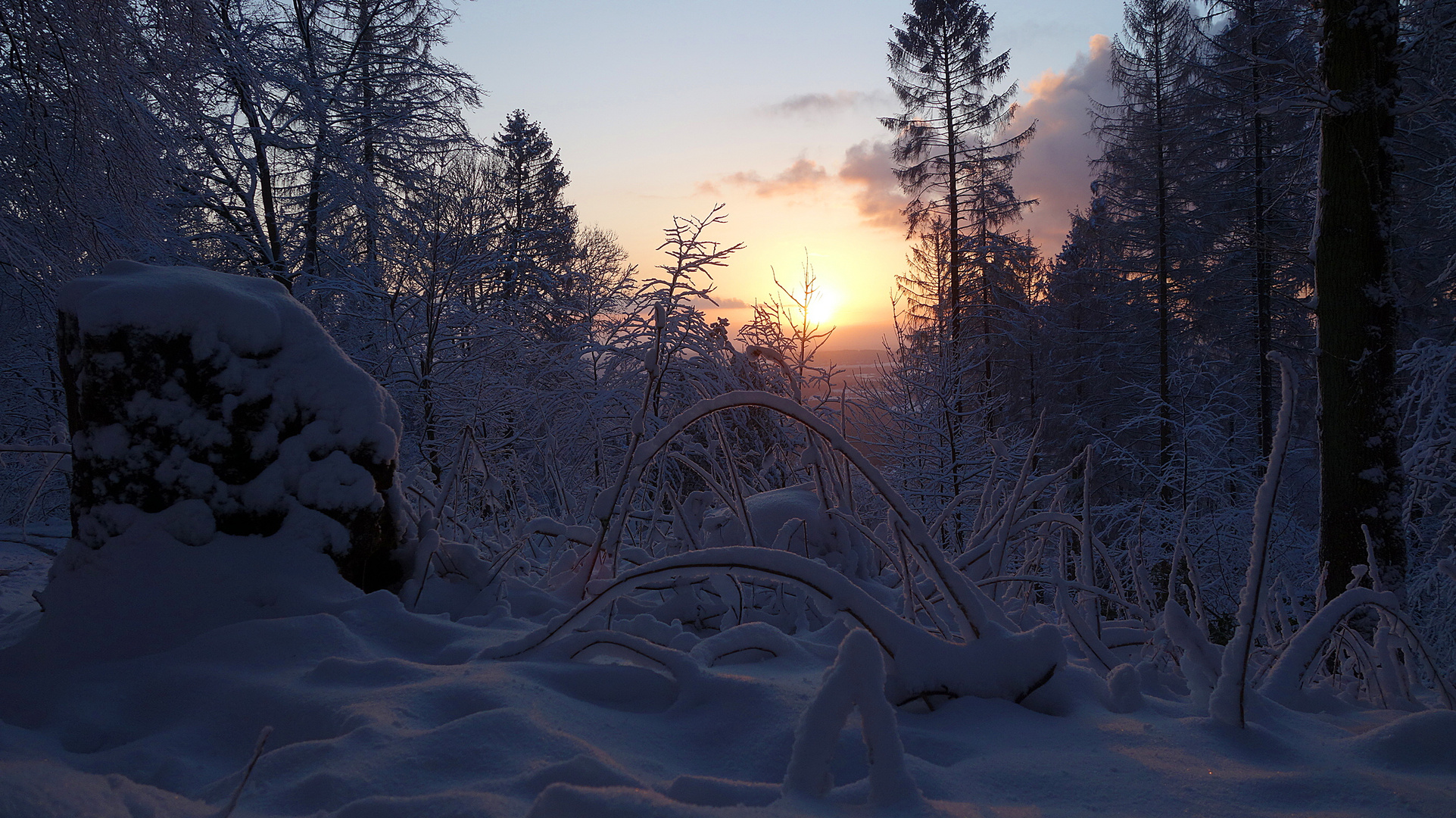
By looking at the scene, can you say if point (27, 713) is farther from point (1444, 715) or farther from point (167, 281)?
point (1444, 715)

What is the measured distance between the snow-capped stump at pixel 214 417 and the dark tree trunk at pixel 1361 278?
6035 mm

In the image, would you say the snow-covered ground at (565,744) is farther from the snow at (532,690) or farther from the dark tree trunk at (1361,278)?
the dark tree trunk at (1361,278)

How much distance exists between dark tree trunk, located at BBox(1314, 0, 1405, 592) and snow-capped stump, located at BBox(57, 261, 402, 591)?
603cm

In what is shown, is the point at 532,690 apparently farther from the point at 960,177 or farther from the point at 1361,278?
the point at 960,177

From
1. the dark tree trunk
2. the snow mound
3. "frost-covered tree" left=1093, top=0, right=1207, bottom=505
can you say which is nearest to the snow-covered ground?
the snow mound

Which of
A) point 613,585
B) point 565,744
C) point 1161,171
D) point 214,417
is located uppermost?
point 1161,171

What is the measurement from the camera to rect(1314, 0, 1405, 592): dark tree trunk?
483 centimetres

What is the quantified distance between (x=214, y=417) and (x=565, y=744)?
1.68 m

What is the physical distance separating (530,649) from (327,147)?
12.2 meters

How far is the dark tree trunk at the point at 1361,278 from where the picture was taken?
4832 mm

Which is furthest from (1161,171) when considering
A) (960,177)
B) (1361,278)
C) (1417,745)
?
(1417,745)

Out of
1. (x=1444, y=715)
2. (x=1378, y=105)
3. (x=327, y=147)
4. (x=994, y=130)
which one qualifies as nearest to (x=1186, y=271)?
(x=994, y=130)

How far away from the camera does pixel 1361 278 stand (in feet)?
16.0

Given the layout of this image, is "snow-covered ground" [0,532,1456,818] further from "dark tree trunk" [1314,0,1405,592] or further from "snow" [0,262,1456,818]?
"dark tree trunk" [1314,0,1405,592]
